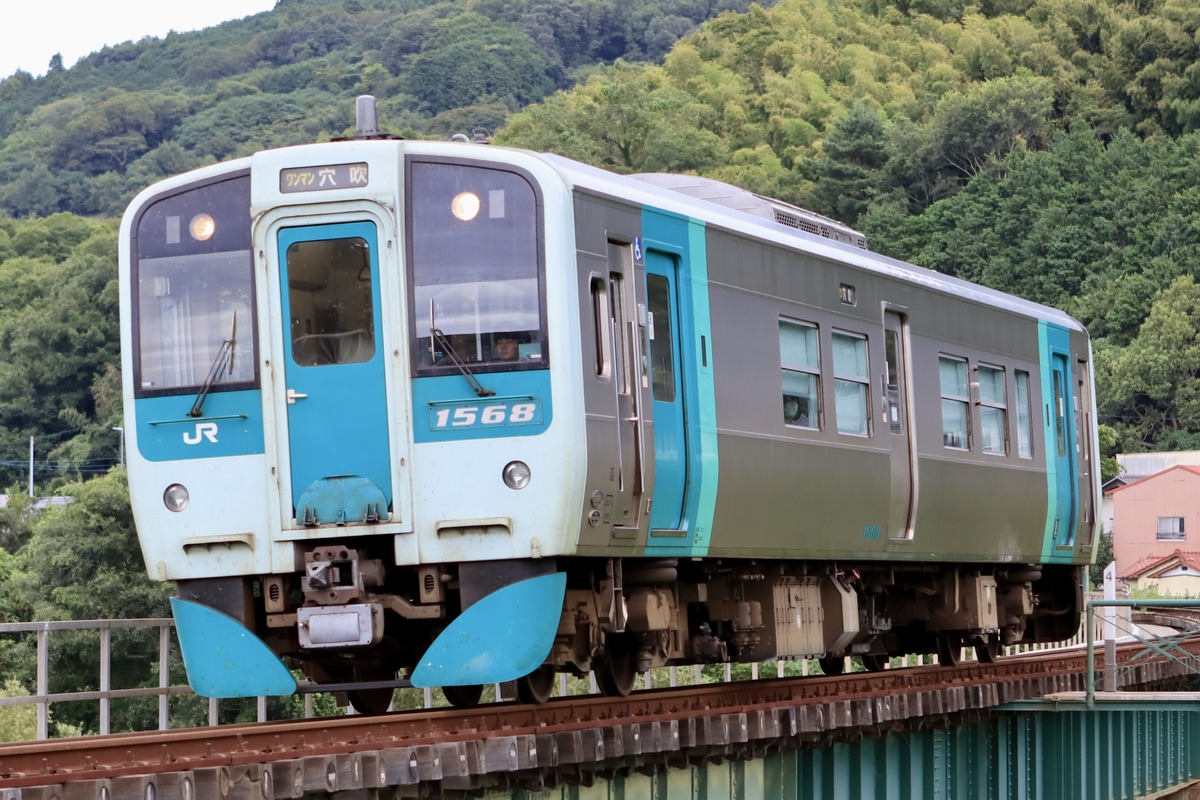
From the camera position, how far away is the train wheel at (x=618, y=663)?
38.5ft

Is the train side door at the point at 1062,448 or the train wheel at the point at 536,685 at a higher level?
the train side door at the point at 1062,448

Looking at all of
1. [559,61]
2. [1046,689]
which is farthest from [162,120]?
[1046,689]

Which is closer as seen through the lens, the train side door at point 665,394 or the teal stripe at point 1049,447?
the train side door at point 665,394

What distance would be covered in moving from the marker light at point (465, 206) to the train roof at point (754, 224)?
1.60 ft

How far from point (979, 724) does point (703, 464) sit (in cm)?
663

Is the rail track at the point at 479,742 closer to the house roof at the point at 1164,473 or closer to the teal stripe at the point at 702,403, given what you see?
the teal stripe at the point at 702,403

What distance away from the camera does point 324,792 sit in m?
8.45

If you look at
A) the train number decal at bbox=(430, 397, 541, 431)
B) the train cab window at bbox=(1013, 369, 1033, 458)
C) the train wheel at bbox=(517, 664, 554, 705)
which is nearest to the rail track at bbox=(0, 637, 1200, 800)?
the train wheel at bbox=(517, 664, 554, 705)

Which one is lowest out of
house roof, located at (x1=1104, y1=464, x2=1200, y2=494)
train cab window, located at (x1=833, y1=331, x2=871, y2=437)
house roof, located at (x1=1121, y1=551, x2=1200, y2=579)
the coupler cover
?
house roof, located at (x1=1121, y1=551, x2=1200, y2=579)

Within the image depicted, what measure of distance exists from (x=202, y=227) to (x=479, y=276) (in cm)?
172

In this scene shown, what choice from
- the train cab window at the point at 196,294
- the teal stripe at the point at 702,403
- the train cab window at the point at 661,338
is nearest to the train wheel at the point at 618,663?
the teal stripe at the point at 702,403

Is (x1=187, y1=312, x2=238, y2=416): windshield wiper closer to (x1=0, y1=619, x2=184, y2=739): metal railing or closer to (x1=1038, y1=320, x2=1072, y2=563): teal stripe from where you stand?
(x1=0, y1=619, x2=184, y2=739): metal railing

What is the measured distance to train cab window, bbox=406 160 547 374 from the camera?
10.2 metres

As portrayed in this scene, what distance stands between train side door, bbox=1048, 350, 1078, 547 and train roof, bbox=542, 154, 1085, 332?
0.57 metres
